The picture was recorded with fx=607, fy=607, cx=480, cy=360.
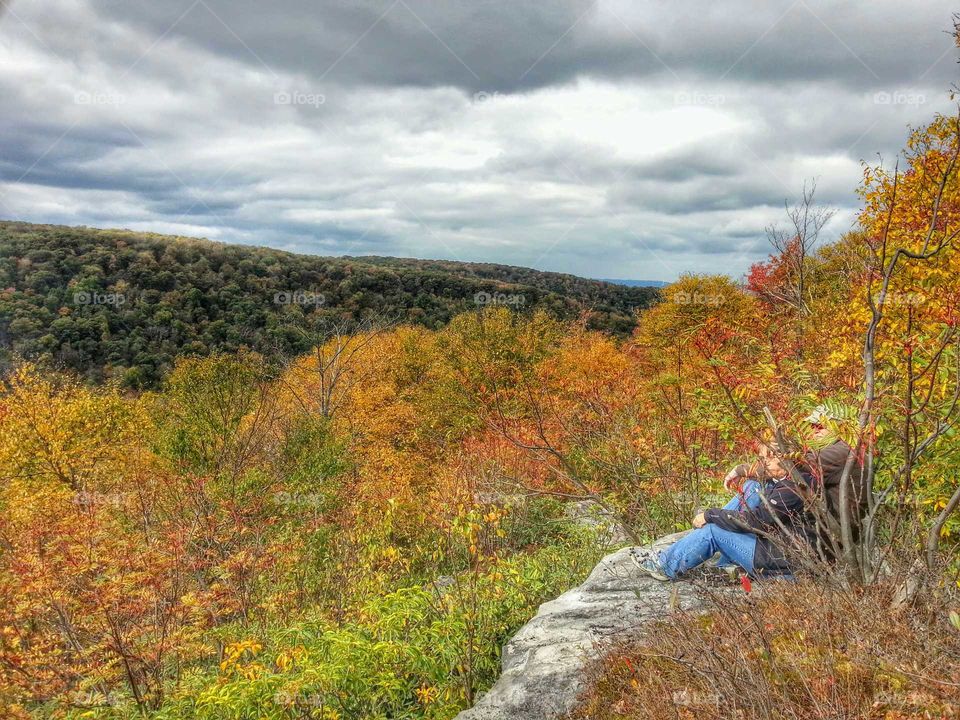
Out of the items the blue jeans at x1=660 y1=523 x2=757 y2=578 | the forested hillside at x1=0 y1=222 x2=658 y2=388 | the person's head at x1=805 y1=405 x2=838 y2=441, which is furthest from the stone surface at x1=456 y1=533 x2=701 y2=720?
the forested hillside at x1=0 y1=222 x2=658 y2=388

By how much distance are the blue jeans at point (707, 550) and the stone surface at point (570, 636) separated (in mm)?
177

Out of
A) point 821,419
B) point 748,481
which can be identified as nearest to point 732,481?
point 748,481

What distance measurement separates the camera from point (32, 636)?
9.44 meters

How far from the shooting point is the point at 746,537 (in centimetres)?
460

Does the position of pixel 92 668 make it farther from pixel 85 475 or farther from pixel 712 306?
pixel 712 306

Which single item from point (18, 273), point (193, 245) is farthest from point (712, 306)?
point (193, 245)

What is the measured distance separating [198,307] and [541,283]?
212ft

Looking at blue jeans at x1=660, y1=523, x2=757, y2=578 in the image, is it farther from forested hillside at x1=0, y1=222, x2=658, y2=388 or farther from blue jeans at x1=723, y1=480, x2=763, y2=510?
forested hillside at x1=0, y1=222, x2=658, y2=388

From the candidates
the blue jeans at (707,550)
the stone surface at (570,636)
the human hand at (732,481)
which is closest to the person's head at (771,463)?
the human hand at (732,481)

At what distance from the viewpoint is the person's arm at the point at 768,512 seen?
13.8ft

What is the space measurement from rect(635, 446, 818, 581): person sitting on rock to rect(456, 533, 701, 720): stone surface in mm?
205

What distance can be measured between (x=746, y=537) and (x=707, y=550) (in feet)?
1.06

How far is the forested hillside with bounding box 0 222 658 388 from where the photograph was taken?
52156mm

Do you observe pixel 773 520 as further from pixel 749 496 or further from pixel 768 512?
pixel 749 496
